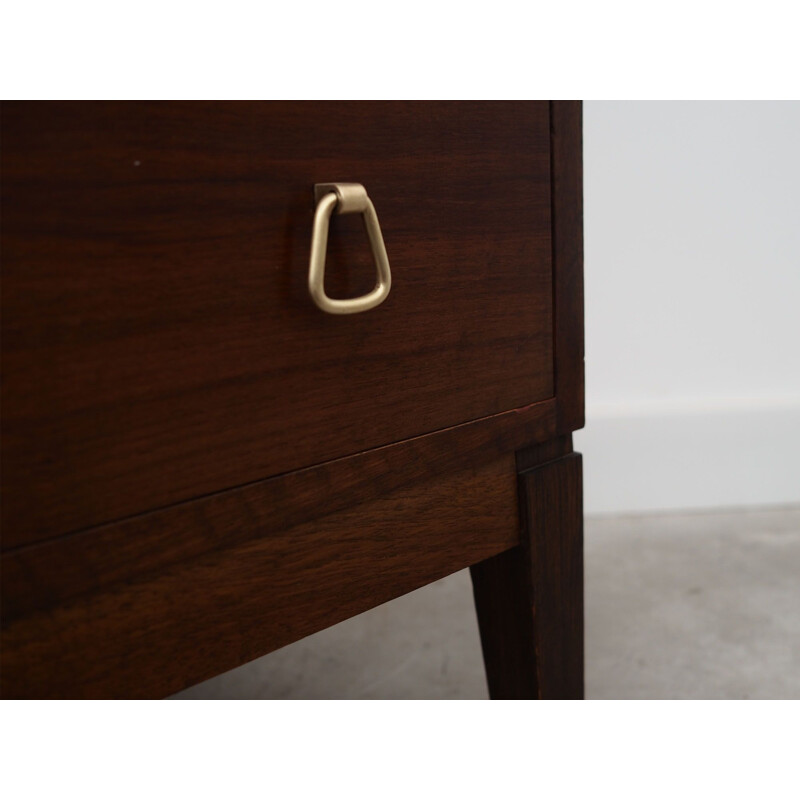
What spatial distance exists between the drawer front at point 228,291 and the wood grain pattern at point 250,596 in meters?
0.03

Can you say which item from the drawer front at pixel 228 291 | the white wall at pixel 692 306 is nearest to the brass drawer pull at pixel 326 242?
the drawer front at pixel 228 291

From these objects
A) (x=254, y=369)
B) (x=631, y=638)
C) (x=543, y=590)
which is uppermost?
(x=254, y=369)

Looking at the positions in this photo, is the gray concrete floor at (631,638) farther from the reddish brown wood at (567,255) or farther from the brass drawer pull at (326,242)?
the brass drawer pull at (326,242)

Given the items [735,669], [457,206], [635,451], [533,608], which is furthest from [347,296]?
[635,451]

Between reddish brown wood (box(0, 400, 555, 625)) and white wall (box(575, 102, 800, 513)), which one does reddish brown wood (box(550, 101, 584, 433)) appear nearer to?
reddish brown wood (box(0, 400, 555, 625))

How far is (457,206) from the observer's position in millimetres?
385

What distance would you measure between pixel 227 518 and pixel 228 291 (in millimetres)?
85

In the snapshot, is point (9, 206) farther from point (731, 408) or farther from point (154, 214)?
point (731, 408)

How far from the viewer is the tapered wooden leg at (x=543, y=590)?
461 mm

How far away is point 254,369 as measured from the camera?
1.05 feet

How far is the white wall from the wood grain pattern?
0.77 metres

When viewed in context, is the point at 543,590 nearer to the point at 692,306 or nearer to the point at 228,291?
the point at 228,291

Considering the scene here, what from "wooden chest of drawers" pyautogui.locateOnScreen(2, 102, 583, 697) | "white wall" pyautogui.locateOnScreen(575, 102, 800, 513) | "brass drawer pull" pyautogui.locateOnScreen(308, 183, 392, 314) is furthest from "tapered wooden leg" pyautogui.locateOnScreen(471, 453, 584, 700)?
"white wall" pyautogui.locateOnScreen(575, 102, 800, 513)

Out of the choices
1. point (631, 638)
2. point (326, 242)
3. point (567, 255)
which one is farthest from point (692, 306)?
point (326, 242)
